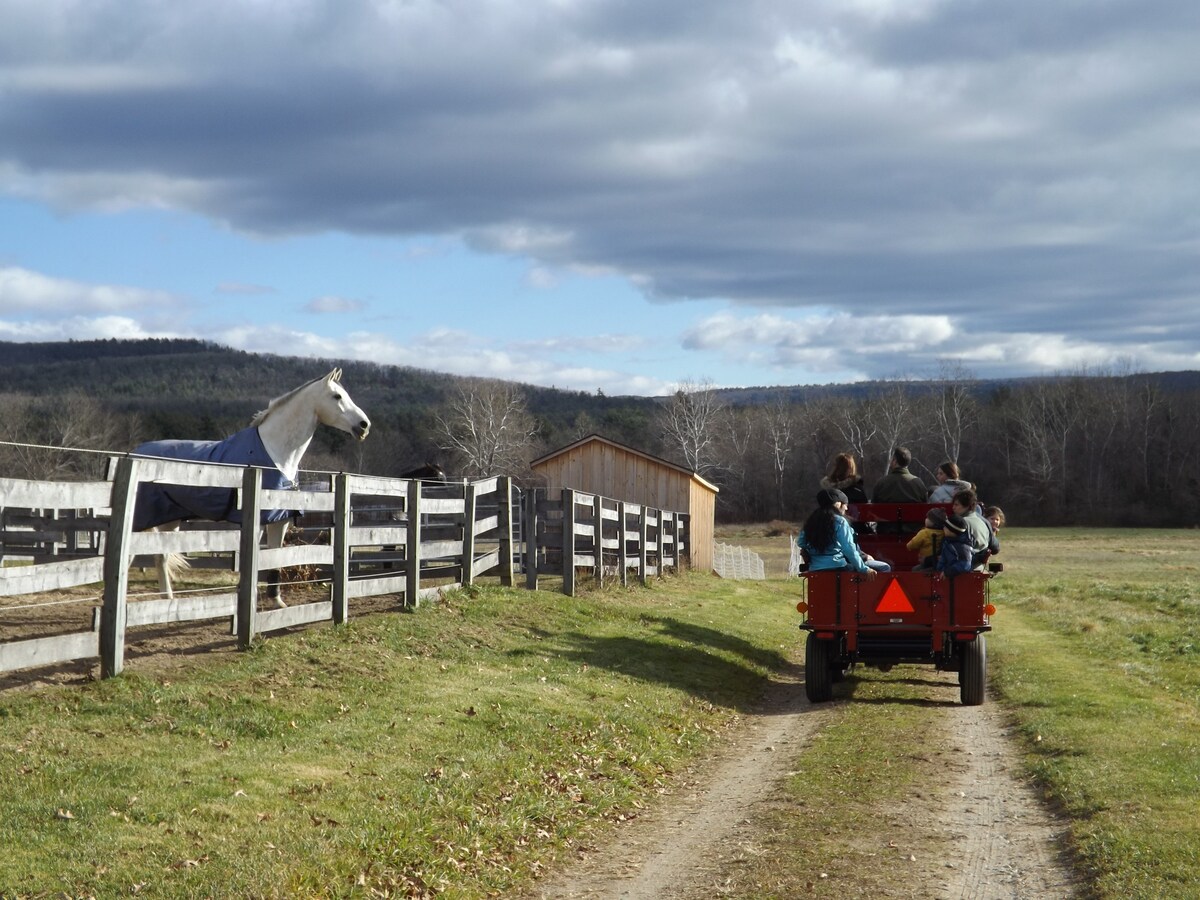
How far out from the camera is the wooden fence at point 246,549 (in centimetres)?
756

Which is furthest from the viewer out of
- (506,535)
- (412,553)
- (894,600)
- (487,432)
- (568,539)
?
(487,432)

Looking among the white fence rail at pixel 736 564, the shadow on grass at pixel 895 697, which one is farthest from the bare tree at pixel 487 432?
the shadow on grass at pixel 895 697

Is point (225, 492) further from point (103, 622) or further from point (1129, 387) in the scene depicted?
point (1129, 387)

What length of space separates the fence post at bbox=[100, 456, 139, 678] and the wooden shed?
84.8ft

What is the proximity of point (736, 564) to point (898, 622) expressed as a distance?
24229mm

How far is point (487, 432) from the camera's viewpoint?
77.3 metres

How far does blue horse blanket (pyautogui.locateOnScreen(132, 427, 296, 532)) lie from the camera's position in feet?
35.6

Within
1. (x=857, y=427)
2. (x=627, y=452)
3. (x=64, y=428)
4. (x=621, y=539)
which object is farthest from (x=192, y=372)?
(x=621, y=539)

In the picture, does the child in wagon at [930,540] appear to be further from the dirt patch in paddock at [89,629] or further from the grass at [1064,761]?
the dirt patch in paddock at [89,629]

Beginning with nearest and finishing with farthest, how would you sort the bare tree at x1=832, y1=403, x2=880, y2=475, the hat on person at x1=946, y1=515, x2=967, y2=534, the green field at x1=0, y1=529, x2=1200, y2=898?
the green field at x1=0, y1=529, x2=1200, y2=898 < the hat on person at x1=946, y1=515, x2=967, y2=534 < the bare tree at x1=832, y1=403, x2=880, y2=475

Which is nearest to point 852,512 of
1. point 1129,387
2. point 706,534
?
point 706,534

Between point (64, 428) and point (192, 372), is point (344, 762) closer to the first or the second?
point (64, 428)

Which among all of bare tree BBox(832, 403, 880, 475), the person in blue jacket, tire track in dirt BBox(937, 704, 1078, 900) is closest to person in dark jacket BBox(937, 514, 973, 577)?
the person in blue jacket

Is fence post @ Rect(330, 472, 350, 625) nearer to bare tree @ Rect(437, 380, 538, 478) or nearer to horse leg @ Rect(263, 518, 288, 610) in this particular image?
horse leg @ Rect(263, 518, 288, 610)
